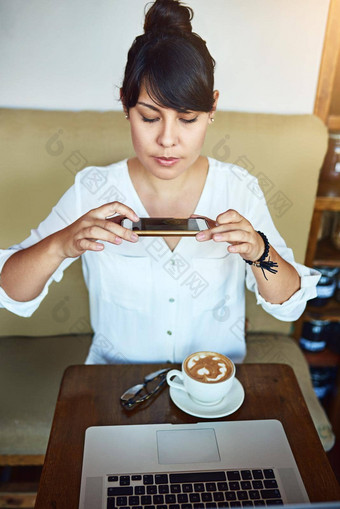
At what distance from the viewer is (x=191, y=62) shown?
829mm

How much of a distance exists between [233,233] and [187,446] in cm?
40

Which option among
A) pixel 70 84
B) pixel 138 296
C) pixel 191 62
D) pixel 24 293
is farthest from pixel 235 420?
pixel 70 84

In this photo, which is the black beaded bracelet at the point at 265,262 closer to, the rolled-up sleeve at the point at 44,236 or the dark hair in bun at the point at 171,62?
the dark hair in bun at the point at 171,62

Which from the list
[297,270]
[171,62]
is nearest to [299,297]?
[297,270]

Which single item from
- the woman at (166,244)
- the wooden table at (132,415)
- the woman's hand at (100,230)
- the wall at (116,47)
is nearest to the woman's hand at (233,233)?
the woman at (166,244)

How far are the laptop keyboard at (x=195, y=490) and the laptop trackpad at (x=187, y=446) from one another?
0.03 meters

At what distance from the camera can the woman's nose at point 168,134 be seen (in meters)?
0.84

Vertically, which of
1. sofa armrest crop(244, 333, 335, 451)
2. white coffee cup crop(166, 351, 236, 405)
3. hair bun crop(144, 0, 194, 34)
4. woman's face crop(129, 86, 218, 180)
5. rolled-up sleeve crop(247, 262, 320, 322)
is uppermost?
hair bun crop(144, 0, 194, 34)

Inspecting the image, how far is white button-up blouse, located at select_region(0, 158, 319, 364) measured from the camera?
107 cm

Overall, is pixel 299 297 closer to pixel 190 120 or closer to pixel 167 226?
pixel 167 226

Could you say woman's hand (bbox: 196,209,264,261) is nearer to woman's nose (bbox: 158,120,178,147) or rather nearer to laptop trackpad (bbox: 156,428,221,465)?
woman's nose (bbox: 158,120,178,147)

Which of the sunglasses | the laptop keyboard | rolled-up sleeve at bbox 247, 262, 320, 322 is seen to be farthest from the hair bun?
the laptop keyboard

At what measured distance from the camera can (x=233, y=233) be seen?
2.66 ft

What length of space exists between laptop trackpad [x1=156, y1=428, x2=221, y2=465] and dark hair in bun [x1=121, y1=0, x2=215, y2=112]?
2.01ft
